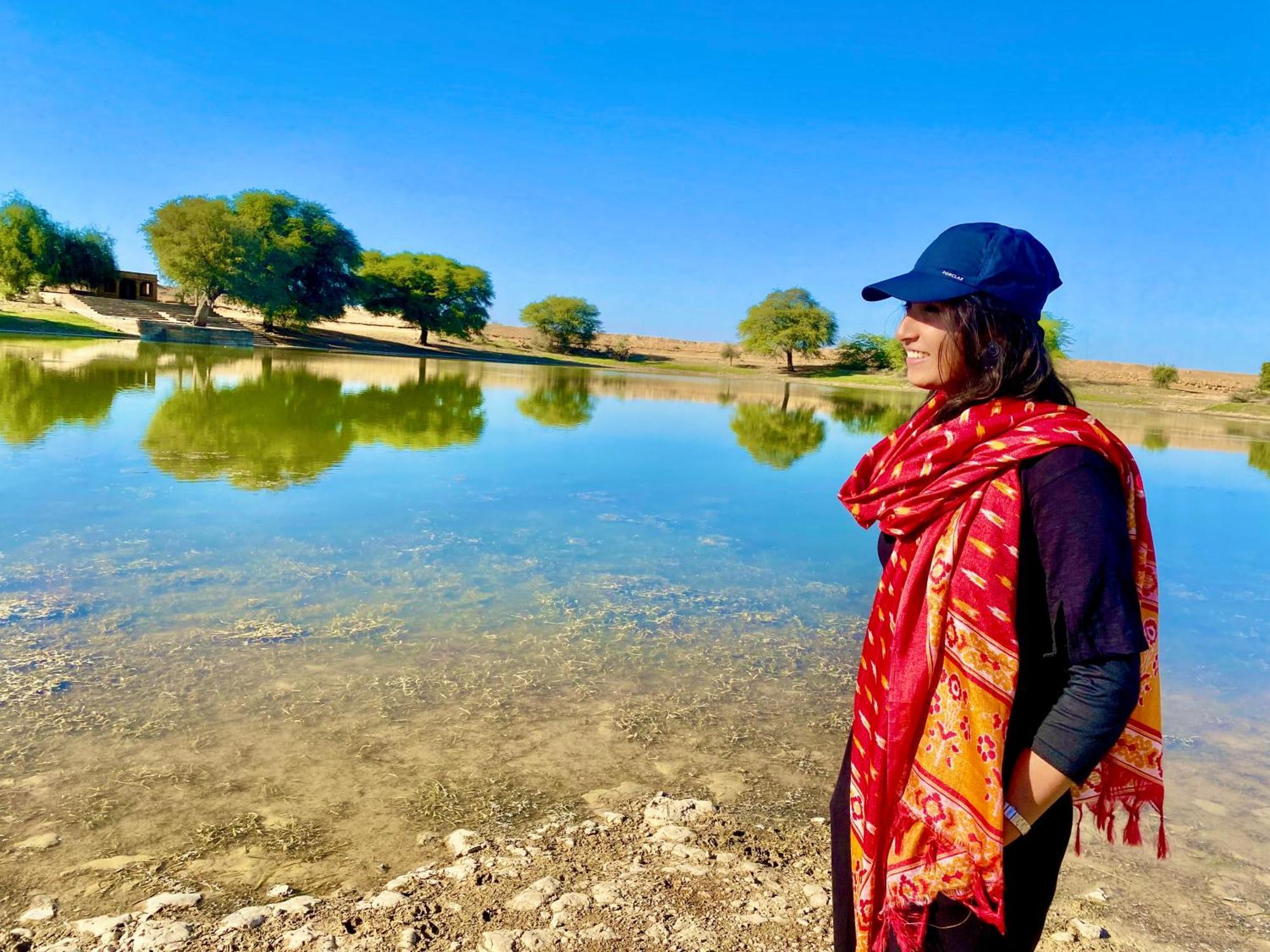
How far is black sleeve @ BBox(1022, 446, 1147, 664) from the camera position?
1.45 metres

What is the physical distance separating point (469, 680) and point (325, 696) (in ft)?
2.55

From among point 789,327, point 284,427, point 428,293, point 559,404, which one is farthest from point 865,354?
point 284,427

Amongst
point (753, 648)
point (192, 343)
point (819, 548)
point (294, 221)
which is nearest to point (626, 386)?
point (192, 343)

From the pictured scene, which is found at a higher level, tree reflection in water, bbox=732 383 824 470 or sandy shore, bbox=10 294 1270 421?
sandy shore, bbox=10 294 1270 421

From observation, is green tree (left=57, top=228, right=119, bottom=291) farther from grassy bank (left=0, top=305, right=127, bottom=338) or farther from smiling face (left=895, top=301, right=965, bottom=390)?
smiling face (left=895, top=301, right=965, bottom=390)

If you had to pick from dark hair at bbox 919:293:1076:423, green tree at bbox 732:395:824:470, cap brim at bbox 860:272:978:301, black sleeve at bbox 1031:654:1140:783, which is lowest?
green tree at bbox 732:395:824:470

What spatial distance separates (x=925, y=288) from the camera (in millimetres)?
1733

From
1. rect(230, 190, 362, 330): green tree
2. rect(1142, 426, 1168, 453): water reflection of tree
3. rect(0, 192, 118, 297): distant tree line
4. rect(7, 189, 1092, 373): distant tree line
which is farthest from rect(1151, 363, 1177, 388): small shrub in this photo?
rect(0, 192, 118, 297): distant tree line

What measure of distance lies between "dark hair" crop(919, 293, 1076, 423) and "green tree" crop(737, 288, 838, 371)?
3466 inches

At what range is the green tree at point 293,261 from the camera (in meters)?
56.0

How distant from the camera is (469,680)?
4.80 m

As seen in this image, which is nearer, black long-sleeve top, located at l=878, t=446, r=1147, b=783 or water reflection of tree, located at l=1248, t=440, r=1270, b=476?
black long-sleeve top, located at l=878, t=446, r=1147, b=783

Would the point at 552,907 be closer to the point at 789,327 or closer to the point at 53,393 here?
the point at 53,393

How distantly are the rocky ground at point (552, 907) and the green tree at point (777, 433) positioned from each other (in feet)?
41.5
